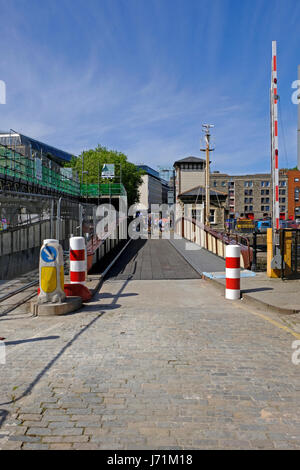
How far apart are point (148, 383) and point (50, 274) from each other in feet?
12.1

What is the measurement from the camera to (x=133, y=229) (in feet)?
118

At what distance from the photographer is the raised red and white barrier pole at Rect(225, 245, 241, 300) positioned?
8.39 meters

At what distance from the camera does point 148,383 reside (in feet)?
12.8

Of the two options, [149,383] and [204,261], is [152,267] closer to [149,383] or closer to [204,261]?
[204,261]

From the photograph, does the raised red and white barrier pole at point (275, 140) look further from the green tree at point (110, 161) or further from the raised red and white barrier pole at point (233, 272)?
the green tree at point (110, 161)

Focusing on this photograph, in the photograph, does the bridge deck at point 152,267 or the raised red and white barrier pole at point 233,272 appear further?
the bridge deck at point 152,267

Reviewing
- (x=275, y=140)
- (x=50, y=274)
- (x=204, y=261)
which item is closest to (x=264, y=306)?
(x=50, y=274)

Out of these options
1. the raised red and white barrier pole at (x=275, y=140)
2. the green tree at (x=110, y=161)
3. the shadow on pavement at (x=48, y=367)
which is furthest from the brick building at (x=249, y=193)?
the shadow on pavement at (x=48, y=367)

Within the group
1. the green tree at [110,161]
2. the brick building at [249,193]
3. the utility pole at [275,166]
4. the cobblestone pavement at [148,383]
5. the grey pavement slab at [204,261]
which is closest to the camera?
the cobblestone pavement at [148,383]

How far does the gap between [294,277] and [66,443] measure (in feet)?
29.6

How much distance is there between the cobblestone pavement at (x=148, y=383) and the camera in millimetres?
2959

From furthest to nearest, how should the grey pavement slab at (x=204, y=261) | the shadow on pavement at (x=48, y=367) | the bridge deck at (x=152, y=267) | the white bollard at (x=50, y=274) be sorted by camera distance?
1. the grey pavement slab at (x=204, y=261)
2. the bridge deck at (x=152, y=267)
3. the white bollard at (x=50, y=274)
4. the shadow on pavement at (x=48, y=367)

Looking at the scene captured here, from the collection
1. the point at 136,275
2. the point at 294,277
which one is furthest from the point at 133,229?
the point at 294,277

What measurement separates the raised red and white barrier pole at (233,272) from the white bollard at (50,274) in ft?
12.2
